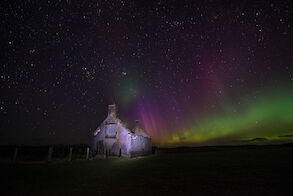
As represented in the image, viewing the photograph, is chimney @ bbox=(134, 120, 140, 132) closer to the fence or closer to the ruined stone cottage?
the ruined stone cottage

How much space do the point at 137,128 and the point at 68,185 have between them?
25192 mm

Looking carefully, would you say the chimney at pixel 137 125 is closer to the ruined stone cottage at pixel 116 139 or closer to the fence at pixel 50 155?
the ruined stone cottage at pixel 116 139

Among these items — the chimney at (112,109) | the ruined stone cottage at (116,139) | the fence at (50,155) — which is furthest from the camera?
the chimney at (112,109)

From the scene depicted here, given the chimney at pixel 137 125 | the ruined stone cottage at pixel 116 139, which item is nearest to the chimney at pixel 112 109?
the ruined stone cottage at pixel 116 139

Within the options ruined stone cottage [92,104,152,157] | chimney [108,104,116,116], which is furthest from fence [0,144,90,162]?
chimney [108,104,116,116]

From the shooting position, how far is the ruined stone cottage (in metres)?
30.0

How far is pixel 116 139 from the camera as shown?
102ft

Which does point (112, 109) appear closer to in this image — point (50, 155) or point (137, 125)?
point (137, 125)

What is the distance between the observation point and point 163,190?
8422 millimetres

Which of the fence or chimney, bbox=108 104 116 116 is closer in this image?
the fence

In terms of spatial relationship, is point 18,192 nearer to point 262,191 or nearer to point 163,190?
point 163,190

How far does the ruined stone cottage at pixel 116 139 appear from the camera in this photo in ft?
98.3

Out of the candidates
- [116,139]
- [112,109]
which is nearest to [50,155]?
[116,139]

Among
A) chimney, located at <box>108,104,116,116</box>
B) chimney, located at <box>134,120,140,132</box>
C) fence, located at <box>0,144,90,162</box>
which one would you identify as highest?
chimney, located at <box>108,104,116,116</box>
